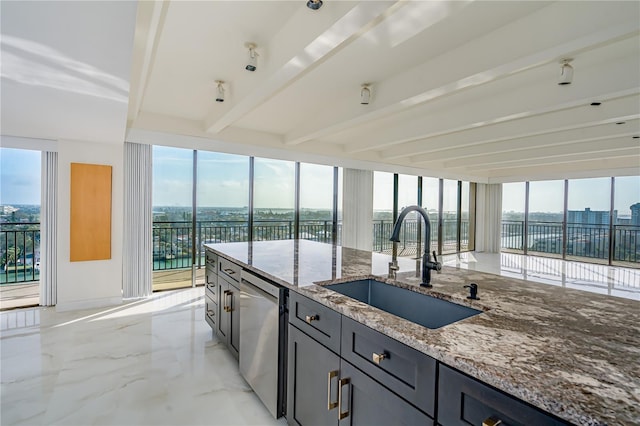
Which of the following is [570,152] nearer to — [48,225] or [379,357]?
[379,357]

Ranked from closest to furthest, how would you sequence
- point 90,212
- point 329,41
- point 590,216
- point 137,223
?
point 329,41 → point 90,212 → point 137,223 → point 590,216

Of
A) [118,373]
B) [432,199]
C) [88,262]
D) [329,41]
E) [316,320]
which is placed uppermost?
[329,41]

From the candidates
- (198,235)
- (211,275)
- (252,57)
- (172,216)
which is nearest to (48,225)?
(172,216)

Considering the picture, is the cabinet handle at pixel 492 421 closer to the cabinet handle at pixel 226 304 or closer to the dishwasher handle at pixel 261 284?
the dishwasher handle at pixel 261 284

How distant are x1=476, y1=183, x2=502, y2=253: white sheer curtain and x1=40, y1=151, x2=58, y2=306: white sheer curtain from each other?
10.5 m

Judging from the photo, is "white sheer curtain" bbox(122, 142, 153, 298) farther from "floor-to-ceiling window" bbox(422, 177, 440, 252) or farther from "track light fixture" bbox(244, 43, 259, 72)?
"floor-to-ceiling window" bbox(422, 177, 440, 252)

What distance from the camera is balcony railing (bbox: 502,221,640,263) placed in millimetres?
7641

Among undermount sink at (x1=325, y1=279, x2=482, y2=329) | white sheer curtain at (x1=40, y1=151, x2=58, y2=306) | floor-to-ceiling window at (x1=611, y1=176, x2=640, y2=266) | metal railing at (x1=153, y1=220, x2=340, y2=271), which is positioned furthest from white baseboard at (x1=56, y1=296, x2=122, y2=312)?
floor-to-ceiling window at (x1=611, y1=176, x2=640, y2=266)

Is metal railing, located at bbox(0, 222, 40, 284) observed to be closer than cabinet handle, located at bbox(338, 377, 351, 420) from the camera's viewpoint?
No

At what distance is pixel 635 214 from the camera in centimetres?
746

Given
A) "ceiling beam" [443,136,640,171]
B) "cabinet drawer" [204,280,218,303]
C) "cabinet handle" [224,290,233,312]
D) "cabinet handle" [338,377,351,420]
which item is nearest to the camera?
"cabinet handle" [338,377,351,420]

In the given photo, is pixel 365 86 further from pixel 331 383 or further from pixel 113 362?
pixel 113 362

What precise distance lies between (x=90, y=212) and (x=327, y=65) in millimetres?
3522

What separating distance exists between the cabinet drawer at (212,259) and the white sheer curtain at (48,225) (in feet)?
7.80
